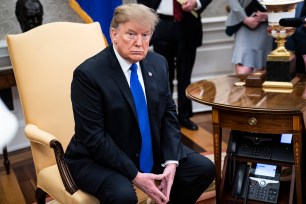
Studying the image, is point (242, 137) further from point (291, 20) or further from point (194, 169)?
point (291, 20)

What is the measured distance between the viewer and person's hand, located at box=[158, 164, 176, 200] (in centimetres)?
183

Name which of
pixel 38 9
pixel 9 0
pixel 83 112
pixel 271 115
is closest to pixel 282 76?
pixel 271 115

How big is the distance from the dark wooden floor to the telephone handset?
1.00 ft

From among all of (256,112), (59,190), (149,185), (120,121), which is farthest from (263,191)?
(59,190)

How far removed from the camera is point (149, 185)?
5.74ft

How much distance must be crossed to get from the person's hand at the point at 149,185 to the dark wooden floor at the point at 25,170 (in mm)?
830

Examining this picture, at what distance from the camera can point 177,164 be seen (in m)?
1.92

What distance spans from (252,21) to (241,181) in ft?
3.97

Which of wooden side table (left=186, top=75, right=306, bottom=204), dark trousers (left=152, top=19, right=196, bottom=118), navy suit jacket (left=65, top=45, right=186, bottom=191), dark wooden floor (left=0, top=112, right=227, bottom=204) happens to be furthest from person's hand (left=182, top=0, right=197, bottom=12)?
navy suit jacket (left=65, top=45, right=186, bottom=191)

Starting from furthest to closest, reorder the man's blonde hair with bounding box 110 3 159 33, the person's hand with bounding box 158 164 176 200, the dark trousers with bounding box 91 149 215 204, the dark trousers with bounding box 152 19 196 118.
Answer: the dark trousers with bounding box 152 19 196 118
the dark trousers with bounding box 91 149 215 204
the person's hand with bounding box 158 164 176 200
the man's blonde hair with bounding box 110 3 159 33

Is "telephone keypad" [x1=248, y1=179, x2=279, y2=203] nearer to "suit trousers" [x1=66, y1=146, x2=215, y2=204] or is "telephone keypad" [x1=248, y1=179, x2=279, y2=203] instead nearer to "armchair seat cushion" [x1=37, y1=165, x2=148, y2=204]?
"suit trousers" [x1=66, y1=146, x2=215, y2=204]

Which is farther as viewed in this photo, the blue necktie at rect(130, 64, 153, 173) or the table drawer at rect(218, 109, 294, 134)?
the table drawer at rect(218, 109, 294, 134)

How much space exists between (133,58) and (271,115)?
26.2 inches

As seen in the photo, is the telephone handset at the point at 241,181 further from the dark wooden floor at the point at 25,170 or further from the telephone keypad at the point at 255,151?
the dark wooden floor at the point at 25,170
